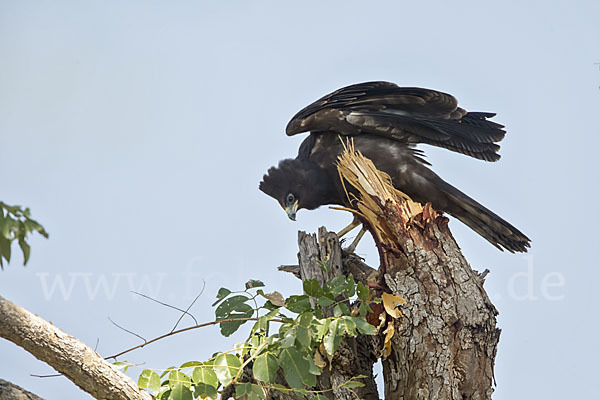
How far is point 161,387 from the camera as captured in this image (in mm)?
3012

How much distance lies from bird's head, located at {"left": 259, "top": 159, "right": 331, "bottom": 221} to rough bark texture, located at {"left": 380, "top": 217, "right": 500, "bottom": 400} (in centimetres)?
215

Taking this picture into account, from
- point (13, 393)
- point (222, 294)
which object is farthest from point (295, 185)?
point (13, 393)

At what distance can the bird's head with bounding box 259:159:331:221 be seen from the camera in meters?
5.48

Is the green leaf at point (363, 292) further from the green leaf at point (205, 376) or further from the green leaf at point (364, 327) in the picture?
the green leaf at point (205, 376)

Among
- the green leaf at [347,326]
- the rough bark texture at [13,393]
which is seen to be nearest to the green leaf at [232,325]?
the green leaf at [347,326]

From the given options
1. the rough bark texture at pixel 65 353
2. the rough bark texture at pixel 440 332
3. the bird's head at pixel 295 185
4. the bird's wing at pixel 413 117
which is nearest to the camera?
the rough bark texture at pixel 65 353

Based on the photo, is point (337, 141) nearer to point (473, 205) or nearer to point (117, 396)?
point (473, 205)

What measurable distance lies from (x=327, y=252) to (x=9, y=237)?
2.71 meters

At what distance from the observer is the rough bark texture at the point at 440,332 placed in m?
3.23

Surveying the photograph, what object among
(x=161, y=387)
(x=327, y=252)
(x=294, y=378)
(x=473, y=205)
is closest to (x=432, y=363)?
(x=294, y=378)

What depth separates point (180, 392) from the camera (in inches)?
115

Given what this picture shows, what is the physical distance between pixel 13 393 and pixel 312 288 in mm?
1404

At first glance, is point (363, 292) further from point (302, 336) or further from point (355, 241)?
point (355, 241)

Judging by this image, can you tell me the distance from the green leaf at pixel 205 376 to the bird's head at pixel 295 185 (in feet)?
8.72
